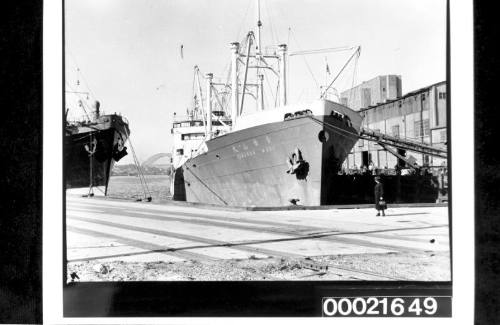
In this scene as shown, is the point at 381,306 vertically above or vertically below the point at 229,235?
below

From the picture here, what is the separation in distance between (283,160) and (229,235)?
26.3ft

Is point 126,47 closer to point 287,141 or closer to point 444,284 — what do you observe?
point 444,284

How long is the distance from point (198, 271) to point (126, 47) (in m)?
2.82

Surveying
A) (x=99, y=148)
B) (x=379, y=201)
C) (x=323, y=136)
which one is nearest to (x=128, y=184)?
(x=99, y=148)

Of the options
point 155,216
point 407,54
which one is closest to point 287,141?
point 155,216

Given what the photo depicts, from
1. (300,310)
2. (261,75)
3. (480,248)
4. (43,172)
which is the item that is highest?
(261,75)

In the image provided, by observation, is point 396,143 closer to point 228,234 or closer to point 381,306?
point 228,234

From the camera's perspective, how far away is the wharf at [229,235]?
16.3ft

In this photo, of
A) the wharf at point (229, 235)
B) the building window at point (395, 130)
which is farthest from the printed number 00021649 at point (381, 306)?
the building window at point (395, 130)

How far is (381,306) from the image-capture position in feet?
14.0

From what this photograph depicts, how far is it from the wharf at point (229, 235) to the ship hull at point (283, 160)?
5.26m

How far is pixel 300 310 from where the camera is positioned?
170 inches

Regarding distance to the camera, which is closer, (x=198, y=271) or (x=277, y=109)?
(x=198, y=271)

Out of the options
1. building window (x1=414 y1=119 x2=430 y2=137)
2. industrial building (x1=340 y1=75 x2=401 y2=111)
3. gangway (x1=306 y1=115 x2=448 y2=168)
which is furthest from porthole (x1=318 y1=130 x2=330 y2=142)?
building window (x1=414 y1=119 x2=430 y2=137)
